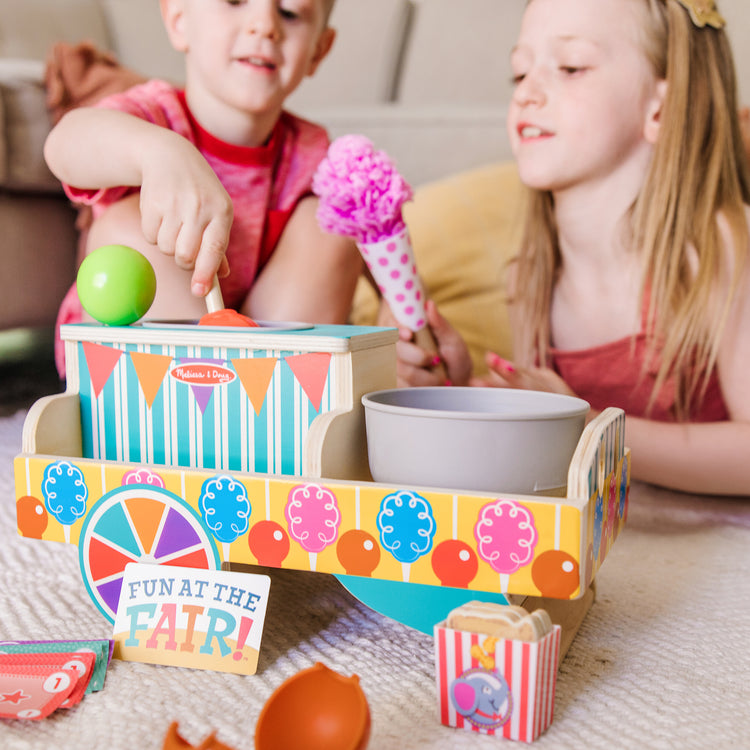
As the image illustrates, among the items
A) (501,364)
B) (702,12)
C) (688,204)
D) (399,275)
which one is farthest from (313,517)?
(702,12)

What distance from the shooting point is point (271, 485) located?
0.56m

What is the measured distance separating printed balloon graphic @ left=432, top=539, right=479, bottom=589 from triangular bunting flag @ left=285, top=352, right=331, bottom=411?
0.14 m

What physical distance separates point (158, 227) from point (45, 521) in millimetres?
270

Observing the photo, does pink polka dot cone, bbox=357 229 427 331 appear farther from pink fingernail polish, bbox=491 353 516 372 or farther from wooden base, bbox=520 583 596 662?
wooden base, bbox=520 583 596 662

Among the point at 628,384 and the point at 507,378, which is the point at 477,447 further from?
the point at 628,384

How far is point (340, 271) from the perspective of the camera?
41.1 inches

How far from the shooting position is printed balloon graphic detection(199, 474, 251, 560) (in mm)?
572

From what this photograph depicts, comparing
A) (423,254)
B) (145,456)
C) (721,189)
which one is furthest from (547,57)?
(145,456)

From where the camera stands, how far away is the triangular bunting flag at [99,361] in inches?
25.6

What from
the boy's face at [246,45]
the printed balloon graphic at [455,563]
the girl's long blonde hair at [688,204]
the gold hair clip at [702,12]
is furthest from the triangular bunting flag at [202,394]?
the gold hair clip at [702,12]

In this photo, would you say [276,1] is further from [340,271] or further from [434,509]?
[434,509]

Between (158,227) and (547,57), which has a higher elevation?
(547,57)

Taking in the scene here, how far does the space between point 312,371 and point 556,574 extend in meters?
0.22

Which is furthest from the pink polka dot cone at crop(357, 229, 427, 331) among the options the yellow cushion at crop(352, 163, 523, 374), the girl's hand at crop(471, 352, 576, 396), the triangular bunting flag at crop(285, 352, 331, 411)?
the yellow cushion at crop(352, 163, 523, 374)
